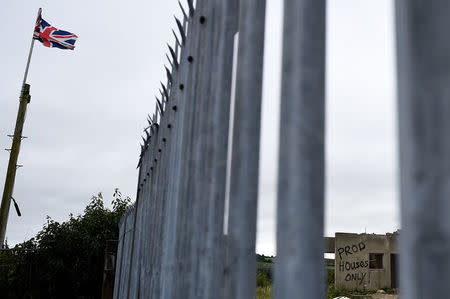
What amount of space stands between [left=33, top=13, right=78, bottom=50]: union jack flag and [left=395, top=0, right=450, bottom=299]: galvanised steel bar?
1348cm

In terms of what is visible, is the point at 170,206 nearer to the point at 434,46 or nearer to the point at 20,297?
the point at 434,46

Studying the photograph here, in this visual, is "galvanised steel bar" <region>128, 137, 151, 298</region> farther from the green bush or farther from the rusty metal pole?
the green bush

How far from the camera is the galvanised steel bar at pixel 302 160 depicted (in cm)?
97

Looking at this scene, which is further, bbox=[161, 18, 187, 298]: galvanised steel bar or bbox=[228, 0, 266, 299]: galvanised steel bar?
bbox=[161, 18, 187, 298]: galvanised steel bar

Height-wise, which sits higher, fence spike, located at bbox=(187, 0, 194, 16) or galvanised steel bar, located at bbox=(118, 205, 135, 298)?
fence spike, located at bbox=(187, 0, 194, 16)

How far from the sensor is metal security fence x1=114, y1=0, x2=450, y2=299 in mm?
740

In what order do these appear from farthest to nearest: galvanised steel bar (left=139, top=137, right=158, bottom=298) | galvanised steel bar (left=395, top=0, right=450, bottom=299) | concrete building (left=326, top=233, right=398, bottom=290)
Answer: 1. concrete building (left=326, top=233, right=398, bottom=290)
2. galvanised steel bar (left=139, top=137, right=158, bottom=298)
3. galvanised steel bar (left=395, top=0, right=450, bottom=299)

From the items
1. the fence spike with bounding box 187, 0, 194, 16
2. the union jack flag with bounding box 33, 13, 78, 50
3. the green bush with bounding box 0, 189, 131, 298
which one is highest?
the union jack flag with bounding box 33, 13, 78, 50

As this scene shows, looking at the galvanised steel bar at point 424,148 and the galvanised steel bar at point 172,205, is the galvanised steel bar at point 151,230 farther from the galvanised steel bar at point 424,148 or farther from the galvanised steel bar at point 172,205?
the galvanised steel bar at point 424,148

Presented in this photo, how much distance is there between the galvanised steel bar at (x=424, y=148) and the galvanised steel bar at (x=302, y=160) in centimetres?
22

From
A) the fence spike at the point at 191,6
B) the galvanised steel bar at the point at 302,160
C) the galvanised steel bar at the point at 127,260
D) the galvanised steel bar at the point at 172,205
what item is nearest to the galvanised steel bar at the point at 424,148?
the galvanised steel bar at the point at 302,160

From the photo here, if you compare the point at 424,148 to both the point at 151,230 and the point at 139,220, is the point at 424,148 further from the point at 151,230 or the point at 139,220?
the point at 139,220

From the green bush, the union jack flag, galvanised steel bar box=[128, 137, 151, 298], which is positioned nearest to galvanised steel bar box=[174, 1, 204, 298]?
galvanised steel bar box=[128, 137, 151, 298]

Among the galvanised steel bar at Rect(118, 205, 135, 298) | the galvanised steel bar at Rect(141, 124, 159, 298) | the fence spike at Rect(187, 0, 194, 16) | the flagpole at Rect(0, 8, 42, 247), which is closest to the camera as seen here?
the fence spike at Rect(187, 0, 194, 16)
